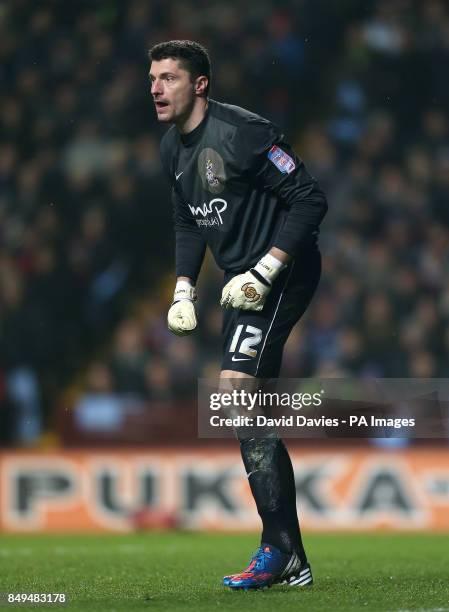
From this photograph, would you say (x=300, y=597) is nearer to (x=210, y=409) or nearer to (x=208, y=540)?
(x=210, y=409)

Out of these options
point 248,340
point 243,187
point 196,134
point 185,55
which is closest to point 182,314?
point 248,340

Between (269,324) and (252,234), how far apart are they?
15.9 inches

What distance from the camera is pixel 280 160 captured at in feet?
16.4

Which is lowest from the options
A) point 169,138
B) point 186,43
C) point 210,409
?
point 210,409

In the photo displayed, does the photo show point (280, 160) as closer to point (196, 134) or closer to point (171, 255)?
point (196, 134)

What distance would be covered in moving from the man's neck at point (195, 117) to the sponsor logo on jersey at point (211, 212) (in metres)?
0.33

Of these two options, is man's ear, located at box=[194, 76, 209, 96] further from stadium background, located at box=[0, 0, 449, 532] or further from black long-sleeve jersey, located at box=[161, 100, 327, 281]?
stadium background, located at box=[0, 0, 449, 532]

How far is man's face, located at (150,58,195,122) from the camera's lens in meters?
5.07

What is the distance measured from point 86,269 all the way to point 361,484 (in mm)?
3833

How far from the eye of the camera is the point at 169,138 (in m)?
5.32

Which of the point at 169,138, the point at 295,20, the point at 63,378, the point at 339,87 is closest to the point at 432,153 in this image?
the point at 339,87

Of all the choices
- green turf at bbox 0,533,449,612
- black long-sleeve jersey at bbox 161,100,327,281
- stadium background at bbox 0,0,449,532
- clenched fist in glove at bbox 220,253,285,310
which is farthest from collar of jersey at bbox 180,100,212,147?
stadium background at bbox 0,0,449,532

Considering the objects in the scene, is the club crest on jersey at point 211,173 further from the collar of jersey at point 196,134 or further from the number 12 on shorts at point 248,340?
the number 12 on shorts at point 248,340

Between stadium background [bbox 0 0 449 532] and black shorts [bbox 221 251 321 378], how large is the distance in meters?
5.23
